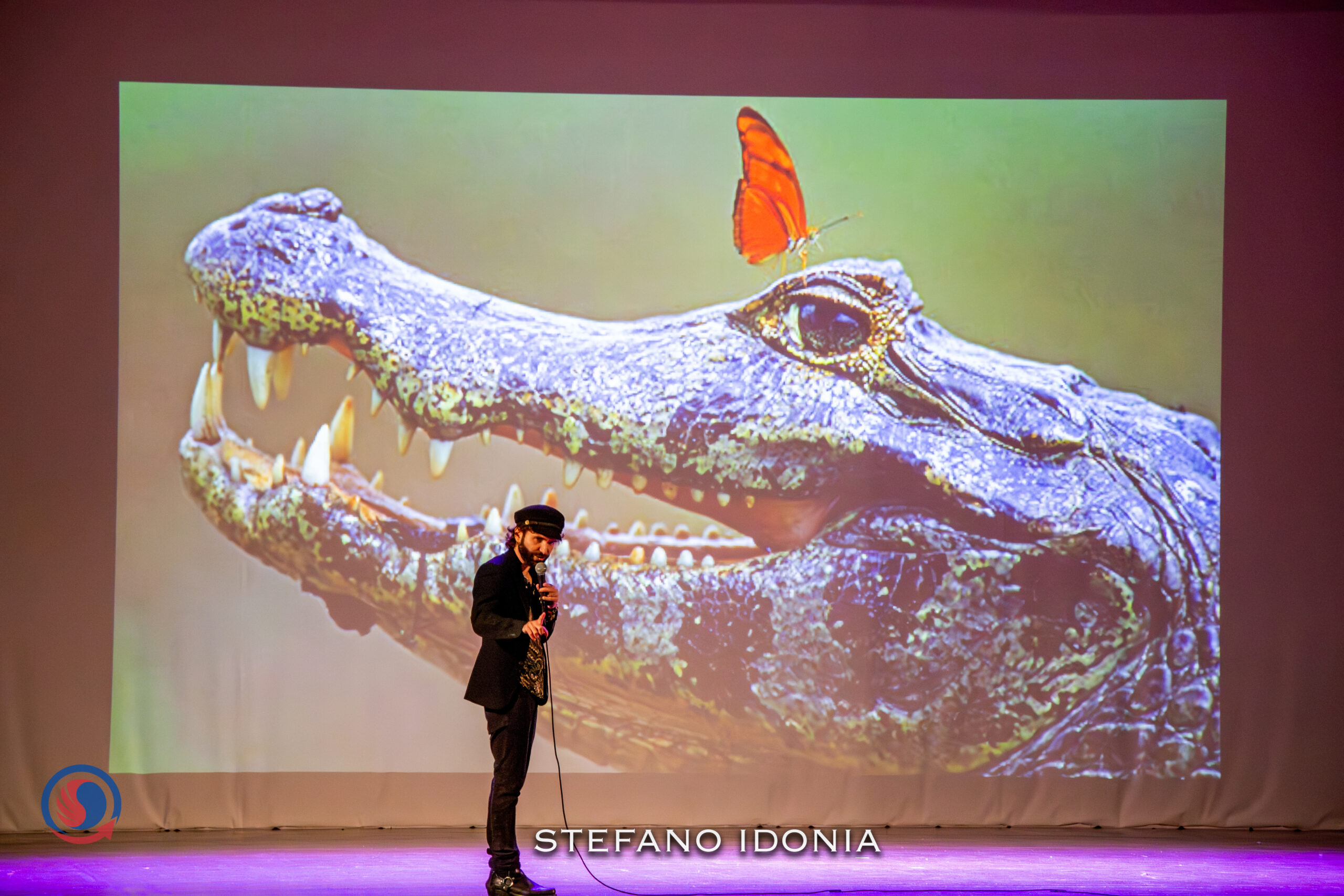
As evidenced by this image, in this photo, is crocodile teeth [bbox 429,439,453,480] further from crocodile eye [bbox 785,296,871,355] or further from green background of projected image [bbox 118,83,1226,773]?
crocodile eye [bbox 785,296,871,355]

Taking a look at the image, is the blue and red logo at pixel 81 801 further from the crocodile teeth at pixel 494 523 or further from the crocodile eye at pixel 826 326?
the crocodile eye at pixel 826 326

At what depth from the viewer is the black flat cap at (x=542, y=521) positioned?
11.1ft

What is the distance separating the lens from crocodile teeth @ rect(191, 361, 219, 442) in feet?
15.3

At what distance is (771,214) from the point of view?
4.79 m

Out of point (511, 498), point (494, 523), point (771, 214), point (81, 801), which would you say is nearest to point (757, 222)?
point (771, 214)

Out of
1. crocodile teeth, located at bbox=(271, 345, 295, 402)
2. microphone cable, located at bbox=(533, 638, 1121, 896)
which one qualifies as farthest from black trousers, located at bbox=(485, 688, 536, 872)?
crocodile teeth, located at bbox=(271, 345, 295, 402)

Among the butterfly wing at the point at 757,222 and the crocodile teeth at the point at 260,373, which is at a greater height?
the butterfly wing at the point at 757,222

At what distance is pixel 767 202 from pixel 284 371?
1.96m

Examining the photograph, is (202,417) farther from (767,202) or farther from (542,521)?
(767,202)

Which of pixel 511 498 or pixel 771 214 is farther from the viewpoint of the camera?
pixel 771 214

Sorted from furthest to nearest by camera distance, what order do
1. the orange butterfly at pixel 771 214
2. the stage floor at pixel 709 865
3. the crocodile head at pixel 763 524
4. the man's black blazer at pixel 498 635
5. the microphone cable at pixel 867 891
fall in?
the orange butterfly at pixel 771 214, the crocodile head at pixel 763 524, the stage floor at pixel 709 865, the microphone cable at pixel 867 891, the man's black blazer at pixel 498 635

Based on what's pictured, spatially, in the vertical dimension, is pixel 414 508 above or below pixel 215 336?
below

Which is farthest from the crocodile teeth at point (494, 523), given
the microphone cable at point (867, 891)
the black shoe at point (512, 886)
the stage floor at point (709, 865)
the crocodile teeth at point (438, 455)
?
the black shoe at point (512, 886)

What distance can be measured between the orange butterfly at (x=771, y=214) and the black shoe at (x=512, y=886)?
8.11 feet
